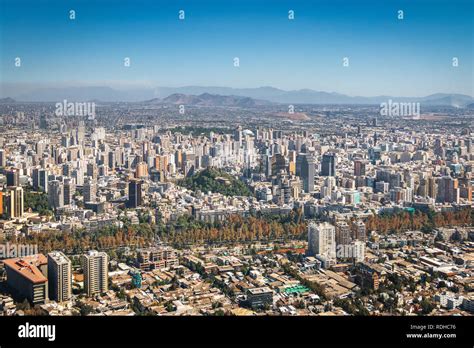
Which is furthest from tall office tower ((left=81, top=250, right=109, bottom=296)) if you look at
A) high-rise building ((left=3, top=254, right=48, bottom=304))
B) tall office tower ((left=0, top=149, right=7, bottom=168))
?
tall office tower ((left=0, top=149, right=7, bottom=168))

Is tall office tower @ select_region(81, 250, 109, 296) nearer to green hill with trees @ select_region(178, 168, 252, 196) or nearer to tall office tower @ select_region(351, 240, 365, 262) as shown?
tall office tower @ select_region(351, 240, 365, 262)

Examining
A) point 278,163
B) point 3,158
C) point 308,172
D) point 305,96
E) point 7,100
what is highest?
point 305,96

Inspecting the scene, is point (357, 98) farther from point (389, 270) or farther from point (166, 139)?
point (166, 139)

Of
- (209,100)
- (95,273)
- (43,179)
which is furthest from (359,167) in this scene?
(95,273)

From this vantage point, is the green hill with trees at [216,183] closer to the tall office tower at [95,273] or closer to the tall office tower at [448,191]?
the tall office tower at [448,191]

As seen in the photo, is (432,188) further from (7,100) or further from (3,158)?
(3,158)

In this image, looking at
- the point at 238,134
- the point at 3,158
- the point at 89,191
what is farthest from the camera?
the point at 238,134

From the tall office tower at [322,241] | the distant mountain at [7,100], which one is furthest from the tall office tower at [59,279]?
the distant mountain at [7,100]
